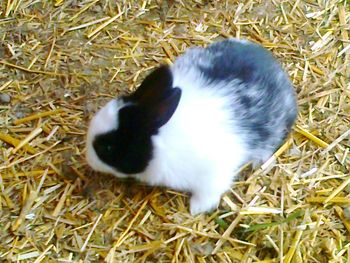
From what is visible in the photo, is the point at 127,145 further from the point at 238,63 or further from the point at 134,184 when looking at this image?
the point at 238,63

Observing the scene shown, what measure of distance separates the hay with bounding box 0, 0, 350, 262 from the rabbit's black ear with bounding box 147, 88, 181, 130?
0.43 m

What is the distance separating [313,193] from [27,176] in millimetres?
1167

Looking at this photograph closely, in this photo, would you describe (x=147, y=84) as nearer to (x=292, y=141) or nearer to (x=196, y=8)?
(x=292, y=141)

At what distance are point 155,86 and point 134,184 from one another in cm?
51

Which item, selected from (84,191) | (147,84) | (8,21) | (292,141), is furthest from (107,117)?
(8,21)

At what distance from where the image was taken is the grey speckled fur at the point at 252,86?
2750mm

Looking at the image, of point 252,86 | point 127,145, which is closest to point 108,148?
point 127,145

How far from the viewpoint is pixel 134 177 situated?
9.06ft

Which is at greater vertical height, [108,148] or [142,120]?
[142,120]

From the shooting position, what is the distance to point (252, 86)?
278 cm

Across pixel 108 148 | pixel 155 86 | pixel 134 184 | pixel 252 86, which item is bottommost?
pixel 134 184

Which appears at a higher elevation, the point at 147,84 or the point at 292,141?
the point at 147,84

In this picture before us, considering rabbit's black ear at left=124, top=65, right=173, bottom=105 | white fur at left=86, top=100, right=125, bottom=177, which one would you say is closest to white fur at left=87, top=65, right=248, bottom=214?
white fur at left=86, top=100, right=125, bottom=177

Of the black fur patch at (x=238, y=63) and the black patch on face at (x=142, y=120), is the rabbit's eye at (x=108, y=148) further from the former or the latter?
the black fur patch at (x=238, y=63)
